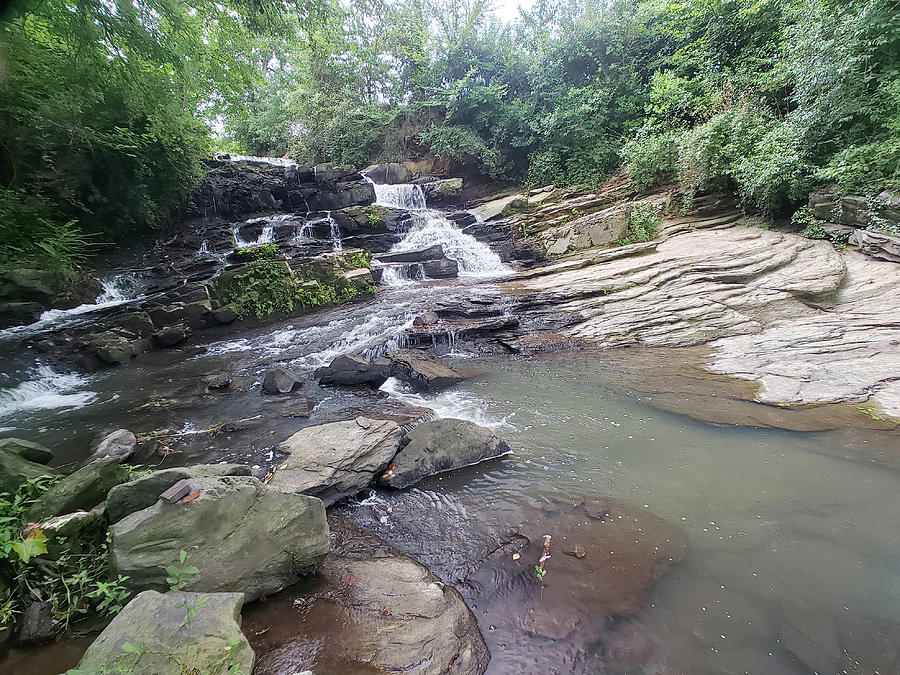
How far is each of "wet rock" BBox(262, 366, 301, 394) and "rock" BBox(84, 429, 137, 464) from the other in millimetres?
1906

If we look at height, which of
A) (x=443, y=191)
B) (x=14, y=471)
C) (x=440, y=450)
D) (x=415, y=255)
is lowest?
(x=440, y=450)

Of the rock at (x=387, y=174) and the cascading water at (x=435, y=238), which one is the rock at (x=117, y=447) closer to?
the cascading water at (x=435, y=238)

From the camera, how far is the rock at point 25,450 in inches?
134

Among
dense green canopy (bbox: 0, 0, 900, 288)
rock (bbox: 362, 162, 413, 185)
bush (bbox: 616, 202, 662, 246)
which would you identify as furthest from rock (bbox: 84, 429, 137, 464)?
rock (bbox: 362, 162, 413, 185)

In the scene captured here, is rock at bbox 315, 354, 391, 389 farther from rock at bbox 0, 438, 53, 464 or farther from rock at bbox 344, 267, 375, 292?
rock at bbox 344, 267, 375, 292

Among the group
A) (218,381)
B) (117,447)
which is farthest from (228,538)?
(218,381)

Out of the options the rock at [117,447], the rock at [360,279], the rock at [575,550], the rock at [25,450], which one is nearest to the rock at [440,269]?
the rock at [360,279]

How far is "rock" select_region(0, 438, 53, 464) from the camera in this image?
341cm

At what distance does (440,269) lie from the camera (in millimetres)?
12945

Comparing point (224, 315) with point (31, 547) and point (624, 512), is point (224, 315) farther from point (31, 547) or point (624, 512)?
point (624, 512)

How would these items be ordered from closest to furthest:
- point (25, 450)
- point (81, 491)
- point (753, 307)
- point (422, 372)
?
point (81, 491) < point (25, 450) < point (422, 372) < point (753, 307)

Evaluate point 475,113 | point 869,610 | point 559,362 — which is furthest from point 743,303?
point 475,113

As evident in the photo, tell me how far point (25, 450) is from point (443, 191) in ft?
57.0

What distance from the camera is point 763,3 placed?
1085cm
